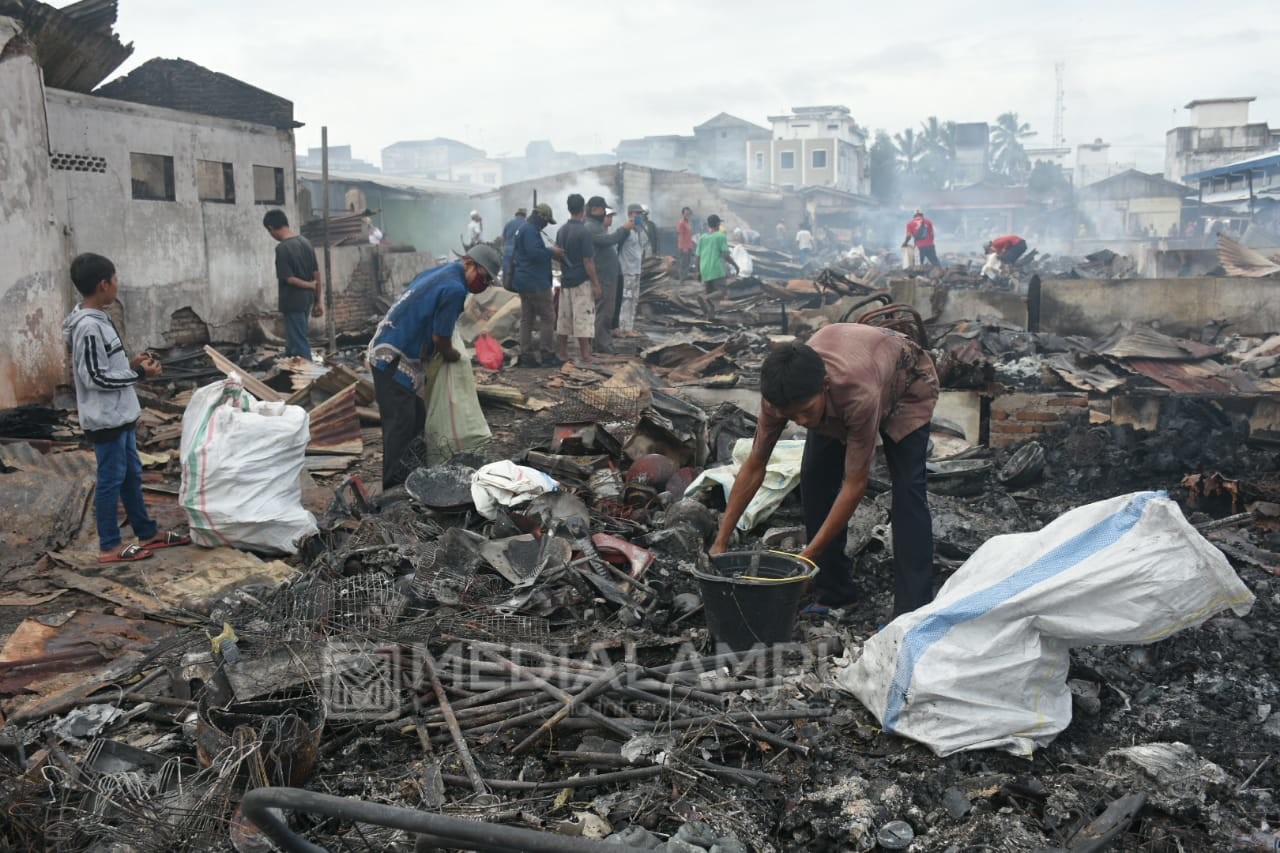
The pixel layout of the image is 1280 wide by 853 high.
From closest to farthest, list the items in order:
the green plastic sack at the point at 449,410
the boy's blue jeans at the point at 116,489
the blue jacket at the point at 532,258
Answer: the boy's blue jeans at the point at 116,489 → the green plastic sack at the point at 449,410 → the blue jacket at the point at 532,258

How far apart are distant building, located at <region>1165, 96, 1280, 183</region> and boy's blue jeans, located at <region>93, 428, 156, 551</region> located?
47.5m

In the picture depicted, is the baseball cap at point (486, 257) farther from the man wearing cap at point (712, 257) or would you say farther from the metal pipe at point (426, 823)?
the man wearing cap at point (712, 257)

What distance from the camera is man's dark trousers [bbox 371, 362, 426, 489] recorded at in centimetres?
615

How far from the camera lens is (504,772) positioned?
337 cm

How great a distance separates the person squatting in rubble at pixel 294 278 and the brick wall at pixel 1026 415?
→ 6.52 meters

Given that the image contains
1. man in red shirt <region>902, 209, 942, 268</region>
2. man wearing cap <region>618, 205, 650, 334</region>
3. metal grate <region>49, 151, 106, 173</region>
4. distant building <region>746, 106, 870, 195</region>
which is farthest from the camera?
distant building <region>746, 106, 870, 195</region>

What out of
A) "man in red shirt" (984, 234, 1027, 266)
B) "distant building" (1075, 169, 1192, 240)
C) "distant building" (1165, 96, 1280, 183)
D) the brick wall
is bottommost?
the brick wall

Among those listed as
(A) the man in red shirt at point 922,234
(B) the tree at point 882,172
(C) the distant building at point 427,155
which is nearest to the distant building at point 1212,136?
(B) the tree at point 882,172

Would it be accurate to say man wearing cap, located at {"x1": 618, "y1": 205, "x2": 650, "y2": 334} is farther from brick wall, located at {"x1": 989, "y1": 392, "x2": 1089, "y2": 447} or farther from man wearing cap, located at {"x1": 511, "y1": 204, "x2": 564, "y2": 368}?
brick wall, located at {"x1": 989, "y1": 392, "x2": 1089, "y2": 447}

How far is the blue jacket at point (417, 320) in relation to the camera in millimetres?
6059

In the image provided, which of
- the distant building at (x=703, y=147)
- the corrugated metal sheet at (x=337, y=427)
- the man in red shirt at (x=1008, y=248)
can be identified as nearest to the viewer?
the corrugated metal sheet at (x=337, y=427)

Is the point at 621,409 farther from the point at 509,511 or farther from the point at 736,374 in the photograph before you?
the point at 736,374

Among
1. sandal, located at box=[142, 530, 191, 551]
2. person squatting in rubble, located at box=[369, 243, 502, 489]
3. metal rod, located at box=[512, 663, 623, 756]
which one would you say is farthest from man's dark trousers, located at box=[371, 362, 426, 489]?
metal rod, located at box=[512, 663, 623, 756]

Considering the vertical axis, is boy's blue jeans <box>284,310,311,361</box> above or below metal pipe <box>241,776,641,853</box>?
above
